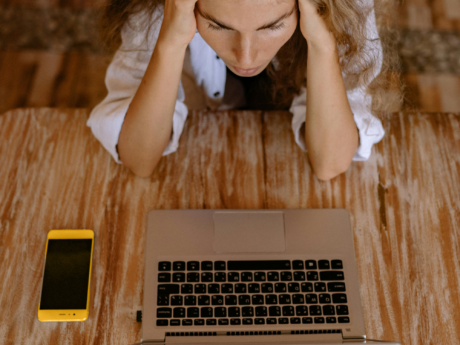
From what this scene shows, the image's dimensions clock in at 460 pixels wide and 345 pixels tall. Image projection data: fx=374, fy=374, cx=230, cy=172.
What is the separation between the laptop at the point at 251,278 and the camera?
0.69 m

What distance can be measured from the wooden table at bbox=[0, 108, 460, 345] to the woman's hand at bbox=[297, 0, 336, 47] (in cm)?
23

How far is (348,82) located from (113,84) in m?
0.55

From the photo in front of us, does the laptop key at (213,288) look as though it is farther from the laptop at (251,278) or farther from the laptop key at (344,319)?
the laptop key at (344,319)

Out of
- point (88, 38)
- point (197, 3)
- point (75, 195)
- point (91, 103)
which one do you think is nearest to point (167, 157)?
point (75, 195)

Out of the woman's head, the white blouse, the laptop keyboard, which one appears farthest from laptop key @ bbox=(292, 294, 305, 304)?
the woman's head

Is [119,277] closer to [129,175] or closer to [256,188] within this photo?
[129,175]

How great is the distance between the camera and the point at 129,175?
2.75ft

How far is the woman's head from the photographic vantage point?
0.64m

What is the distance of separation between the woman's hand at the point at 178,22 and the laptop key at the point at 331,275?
0.53 metres

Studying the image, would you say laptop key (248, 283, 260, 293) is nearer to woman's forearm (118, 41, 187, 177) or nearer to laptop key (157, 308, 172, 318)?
laptop key (157, 308, 172, 318)

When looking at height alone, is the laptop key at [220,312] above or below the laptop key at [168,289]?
below

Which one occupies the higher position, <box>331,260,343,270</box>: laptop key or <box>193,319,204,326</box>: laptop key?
<box>331,260,343,270</box>: laptop key

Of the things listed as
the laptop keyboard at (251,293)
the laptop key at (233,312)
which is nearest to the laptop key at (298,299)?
the laptop keyboard at (251,293)

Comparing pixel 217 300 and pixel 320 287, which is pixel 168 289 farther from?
pixel 320 287
